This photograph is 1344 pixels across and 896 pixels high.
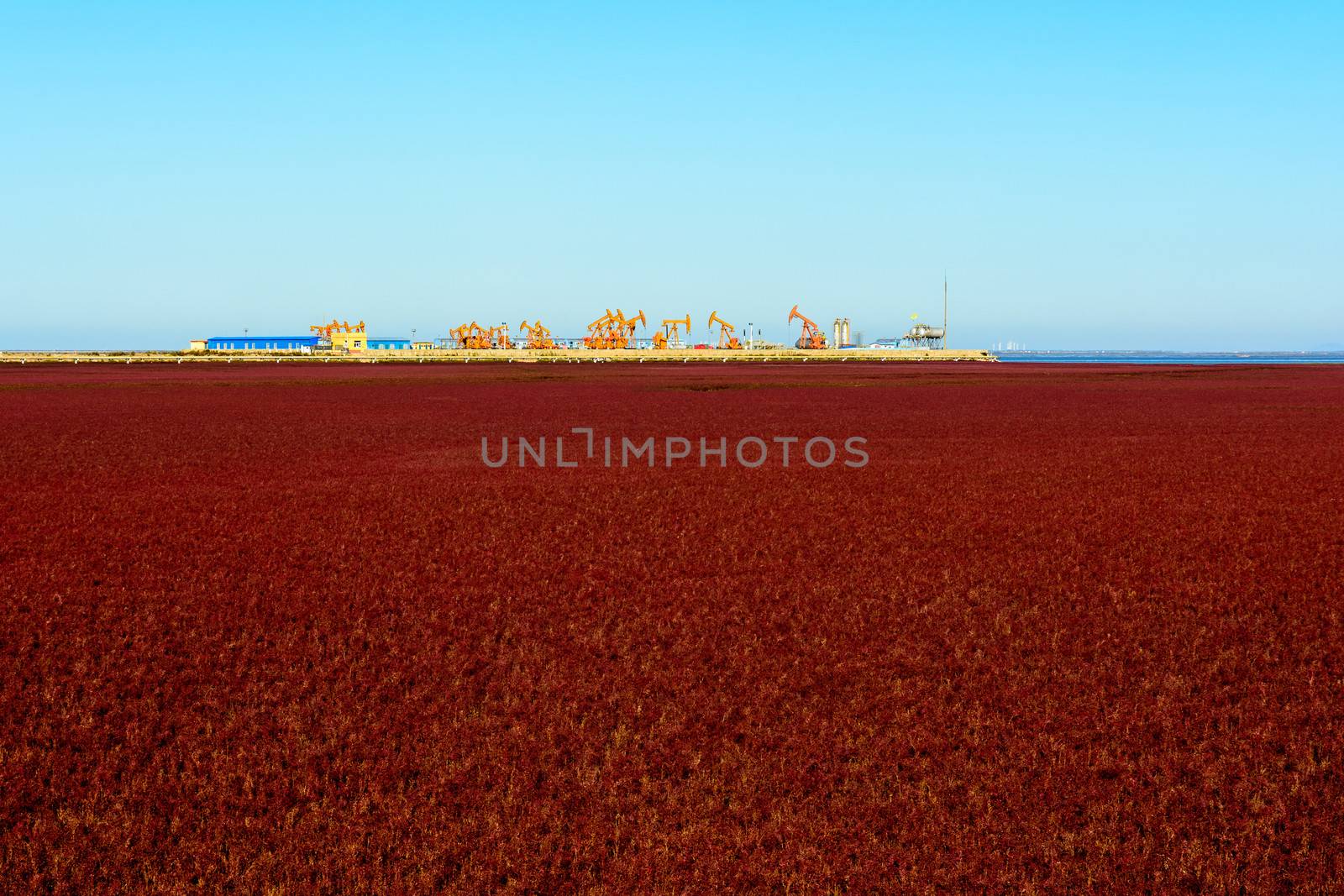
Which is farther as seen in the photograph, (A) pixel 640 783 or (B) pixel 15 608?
(B) pixel 15 608

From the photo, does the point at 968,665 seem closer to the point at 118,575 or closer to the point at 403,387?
the point at 118,575

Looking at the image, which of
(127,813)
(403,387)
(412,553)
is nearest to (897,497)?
(412,553)

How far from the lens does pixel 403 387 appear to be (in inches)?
1775

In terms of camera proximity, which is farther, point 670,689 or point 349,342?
point 349,342

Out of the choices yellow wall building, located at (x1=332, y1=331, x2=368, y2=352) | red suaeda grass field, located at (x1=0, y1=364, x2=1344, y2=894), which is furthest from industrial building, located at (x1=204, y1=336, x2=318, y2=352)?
red suaeda grass field, located at (x1=0, y1=364, x2=1344, y2=894)

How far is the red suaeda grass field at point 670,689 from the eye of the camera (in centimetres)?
451

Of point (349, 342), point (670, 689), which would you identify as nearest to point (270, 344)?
point (349, 342)

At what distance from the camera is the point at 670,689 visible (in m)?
6.39

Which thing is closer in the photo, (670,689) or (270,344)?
(670,689)

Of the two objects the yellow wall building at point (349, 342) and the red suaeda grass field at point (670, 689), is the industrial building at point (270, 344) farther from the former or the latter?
the red suaeda grass field at point (670, 689)

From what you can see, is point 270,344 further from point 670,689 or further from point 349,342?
point 670,689

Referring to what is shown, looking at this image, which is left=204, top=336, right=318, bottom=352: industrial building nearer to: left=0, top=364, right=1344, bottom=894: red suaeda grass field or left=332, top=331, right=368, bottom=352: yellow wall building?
left=332, top=331, right=368, bottom=352: yellow wall building

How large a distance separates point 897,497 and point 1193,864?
966cm

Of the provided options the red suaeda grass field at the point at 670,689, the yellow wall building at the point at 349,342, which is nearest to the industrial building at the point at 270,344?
the yellow wall building at the point at 349,342
